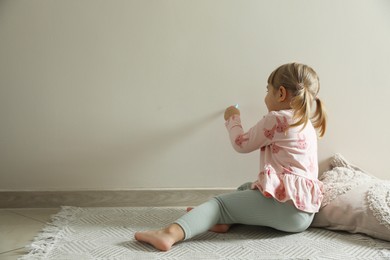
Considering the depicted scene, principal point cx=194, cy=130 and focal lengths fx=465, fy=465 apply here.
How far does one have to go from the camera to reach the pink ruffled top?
4.04 ft

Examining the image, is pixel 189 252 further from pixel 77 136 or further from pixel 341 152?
pixel 341 152

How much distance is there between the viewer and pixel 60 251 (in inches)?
44.4

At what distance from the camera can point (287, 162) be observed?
125cm

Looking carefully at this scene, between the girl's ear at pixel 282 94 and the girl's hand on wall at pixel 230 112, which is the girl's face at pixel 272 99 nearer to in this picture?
the girl's ear at pixel 282 94

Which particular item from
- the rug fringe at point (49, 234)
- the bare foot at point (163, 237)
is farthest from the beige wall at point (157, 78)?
the bare foot at point (163, 237)

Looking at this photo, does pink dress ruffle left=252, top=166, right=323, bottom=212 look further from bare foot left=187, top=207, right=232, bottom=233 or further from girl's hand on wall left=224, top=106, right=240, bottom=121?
girl's hand on wall left=224, top=106, right=240, bottom=121

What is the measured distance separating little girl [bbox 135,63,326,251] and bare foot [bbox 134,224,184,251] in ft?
0.12

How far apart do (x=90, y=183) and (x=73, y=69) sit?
0.38 m

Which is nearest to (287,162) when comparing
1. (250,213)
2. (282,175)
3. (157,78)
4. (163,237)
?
(282,175)

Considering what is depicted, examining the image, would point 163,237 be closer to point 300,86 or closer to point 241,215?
point 241,215

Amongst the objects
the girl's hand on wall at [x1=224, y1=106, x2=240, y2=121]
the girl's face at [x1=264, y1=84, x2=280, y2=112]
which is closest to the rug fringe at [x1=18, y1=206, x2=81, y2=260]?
the girl's hand on wall at [x1=224, y1=106, x2=240, y2=121]

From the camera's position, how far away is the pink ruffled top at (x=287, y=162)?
4.04ft

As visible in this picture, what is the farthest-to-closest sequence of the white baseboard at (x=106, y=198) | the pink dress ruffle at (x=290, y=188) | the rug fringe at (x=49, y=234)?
1. the white baseboard at (x=106, y=198)
2. the pink dress ruffle at (x=290, y=188)
3. the rug fringe at (x=49, y=234)

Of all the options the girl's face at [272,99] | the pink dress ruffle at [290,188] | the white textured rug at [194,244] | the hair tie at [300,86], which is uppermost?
the hair tie at [300,86]
